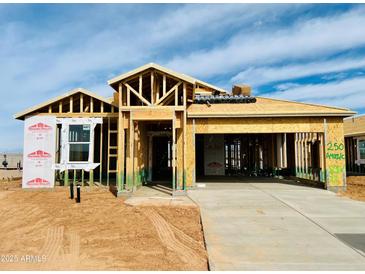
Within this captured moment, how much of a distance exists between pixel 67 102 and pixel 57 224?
8156 millimetres

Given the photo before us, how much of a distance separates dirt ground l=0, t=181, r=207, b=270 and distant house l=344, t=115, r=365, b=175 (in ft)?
60.5

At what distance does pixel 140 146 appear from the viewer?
14.1 meters

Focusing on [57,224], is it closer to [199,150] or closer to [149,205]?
[149,205]

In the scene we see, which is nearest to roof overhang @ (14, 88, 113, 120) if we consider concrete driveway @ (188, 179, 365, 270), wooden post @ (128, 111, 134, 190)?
wooden post @ (128, 111, 134, 190)

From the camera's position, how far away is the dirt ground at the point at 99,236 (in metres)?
5.52

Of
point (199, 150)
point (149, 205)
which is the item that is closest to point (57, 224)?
point (149, 205)

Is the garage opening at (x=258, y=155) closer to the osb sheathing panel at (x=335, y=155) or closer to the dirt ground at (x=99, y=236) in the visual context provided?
the osb sheathing panel at (x=335, y=155)

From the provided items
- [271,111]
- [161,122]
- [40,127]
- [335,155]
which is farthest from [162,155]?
[335,155]

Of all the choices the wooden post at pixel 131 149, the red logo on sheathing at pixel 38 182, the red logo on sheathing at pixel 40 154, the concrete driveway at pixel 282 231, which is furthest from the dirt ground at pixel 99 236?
the red logo on sheathing at pixel 40 154

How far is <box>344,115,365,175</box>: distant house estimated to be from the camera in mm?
21203

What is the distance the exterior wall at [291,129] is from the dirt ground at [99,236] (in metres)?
4.54

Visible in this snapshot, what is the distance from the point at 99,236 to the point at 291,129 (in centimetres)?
1024

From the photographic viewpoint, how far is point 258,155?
21906 millimetres

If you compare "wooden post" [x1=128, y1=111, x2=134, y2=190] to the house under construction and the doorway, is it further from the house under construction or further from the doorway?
the doorway
